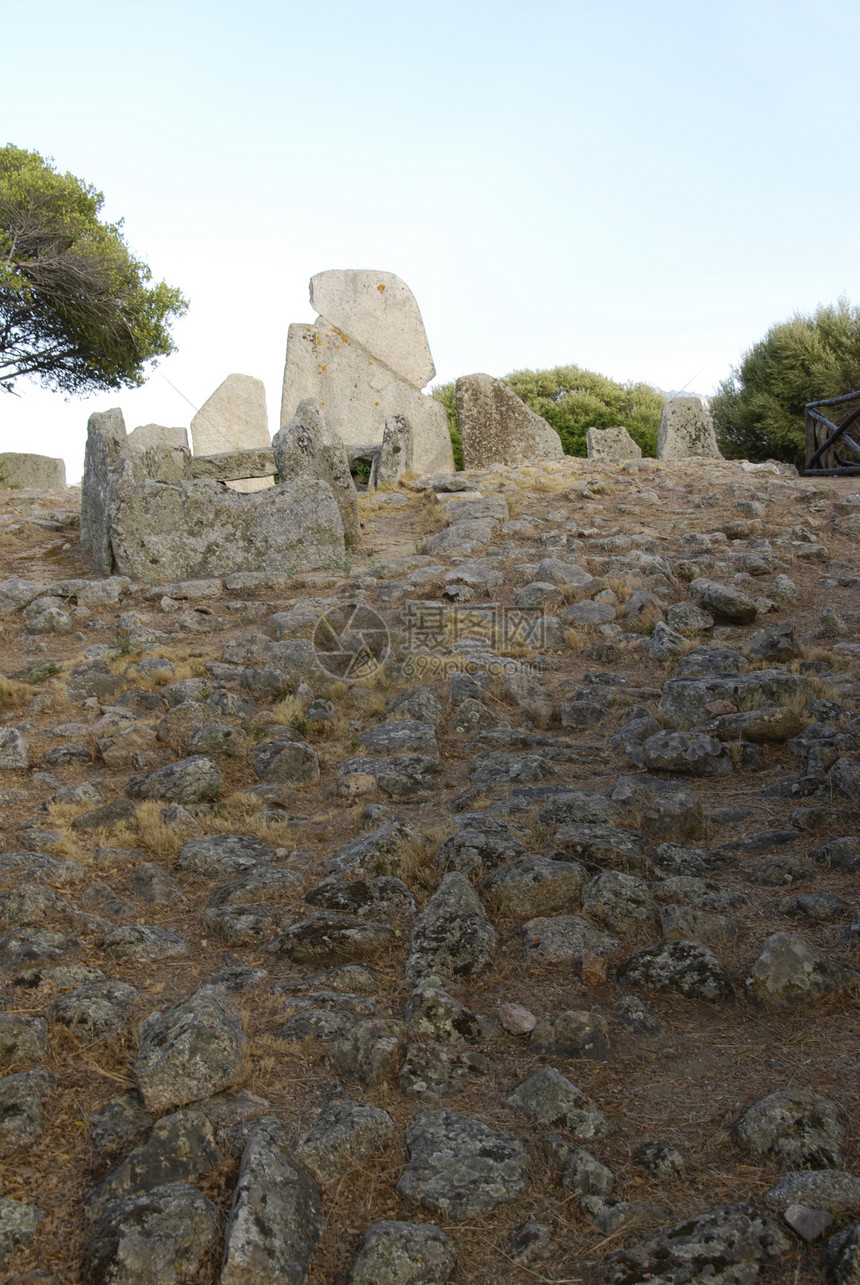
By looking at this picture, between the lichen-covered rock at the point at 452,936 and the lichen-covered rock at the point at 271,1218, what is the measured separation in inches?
36.7

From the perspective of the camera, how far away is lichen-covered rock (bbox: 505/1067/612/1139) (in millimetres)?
2533

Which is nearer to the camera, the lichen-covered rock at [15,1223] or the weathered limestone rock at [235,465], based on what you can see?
the lichen-covered rock at [15,1223]

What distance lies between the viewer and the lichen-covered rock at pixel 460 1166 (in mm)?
2322

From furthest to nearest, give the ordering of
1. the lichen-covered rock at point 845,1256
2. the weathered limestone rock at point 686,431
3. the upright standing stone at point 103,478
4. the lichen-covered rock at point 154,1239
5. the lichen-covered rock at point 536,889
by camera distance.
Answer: the weathered limestone rock at point 686,431 → the upright standing stone at point 103,478 → the lichen-covered rock at point 536,889 → the lichen-covered rock at point 154,1239 → the lichen-covered rock at point 845,1256

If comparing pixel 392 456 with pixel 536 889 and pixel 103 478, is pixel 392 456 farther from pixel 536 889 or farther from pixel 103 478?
pixel 536 889

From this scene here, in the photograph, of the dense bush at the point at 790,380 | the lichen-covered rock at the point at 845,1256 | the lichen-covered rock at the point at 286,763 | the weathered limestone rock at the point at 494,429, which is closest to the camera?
the lichen-covered rock at the point at 845,1256

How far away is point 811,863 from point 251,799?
2.59 m

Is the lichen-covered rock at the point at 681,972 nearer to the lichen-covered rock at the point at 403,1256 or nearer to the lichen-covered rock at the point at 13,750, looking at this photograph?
the lichen-covered rock at the point at 403,1256

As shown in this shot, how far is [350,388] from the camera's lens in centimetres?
1592

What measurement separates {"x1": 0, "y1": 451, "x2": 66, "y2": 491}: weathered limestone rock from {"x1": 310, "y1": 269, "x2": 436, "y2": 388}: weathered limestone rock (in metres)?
5.99

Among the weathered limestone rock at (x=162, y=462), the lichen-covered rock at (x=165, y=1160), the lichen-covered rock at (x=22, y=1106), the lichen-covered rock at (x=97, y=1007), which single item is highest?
the weathered limestone rock at (x=162, y=462)

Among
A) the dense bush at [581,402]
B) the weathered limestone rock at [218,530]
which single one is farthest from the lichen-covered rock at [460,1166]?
the dense bush at [581,402]

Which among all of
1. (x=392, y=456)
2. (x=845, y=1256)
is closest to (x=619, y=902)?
(x=845, y=1256)

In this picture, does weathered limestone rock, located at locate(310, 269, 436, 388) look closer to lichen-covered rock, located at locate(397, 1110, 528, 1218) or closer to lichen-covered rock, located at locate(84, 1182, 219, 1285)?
lichen-covered rock, located at locate(397, 1110, 528, 1218)
